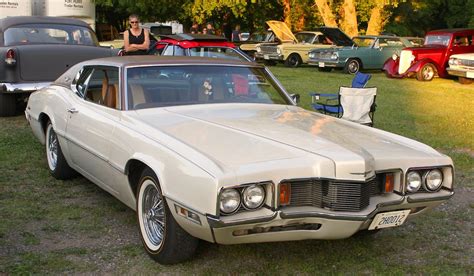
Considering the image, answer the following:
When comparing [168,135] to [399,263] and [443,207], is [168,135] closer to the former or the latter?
[399,263]

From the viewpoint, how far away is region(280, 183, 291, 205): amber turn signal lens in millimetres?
3258

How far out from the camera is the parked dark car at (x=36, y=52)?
8.91m

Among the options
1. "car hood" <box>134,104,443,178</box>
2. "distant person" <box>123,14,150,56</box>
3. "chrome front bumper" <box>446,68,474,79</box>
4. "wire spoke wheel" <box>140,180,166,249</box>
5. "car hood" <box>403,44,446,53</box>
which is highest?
"distant person" <box>123,14,150,56</box>

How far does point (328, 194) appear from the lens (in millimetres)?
3357

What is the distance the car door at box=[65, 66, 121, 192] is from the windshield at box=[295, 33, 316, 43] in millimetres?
19647

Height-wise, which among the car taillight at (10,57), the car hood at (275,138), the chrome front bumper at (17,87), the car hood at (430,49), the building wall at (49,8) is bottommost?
the chrome front bumper at (17,87)

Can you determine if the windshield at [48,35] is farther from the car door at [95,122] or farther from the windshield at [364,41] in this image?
the windshield at [364,41]

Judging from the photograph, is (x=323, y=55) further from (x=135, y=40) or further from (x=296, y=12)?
(x=135, y=40)

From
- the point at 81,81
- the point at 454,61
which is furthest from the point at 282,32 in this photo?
the point at 81,81

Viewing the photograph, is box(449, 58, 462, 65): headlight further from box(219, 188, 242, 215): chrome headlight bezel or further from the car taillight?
box(219, 188, 242, 215): chrome headlight bezel

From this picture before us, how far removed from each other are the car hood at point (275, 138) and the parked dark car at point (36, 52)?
5230 millimetres

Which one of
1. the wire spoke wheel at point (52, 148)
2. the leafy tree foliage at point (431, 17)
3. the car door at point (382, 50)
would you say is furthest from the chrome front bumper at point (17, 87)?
the leafy tree foliage at point (431, 17)

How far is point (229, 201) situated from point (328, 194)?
620 mm

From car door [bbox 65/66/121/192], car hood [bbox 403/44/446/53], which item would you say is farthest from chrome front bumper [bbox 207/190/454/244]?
car hood [bbox 403/44/446/53]
